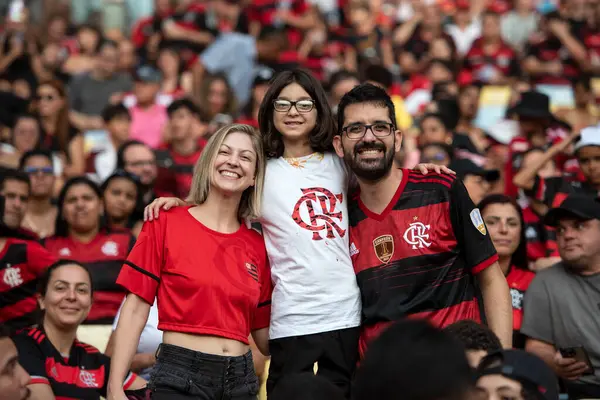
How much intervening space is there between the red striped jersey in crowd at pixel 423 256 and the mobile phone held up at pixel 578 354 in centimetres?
123

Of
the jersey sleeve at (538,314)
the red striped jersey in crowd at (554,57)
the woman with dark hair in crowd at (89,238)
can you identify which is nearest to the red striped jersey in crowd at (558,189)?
the jersey sleeve at (538,314)

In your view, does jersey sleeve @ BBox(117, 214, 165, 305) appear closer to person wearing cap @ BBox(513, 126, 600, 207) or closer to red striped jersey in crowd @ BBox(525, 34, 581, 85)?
person wearing cap @ BBox(513, 126, 600, 207)

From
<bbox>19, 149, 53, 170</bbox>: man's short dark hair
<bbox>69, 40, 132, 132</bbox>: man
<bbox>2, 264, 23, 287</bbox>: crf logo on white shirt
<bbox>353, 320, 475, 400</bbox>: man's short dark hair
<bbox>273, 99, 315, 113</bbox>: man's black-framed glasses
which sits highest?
<bbox>69, 40, 132, 132</bbox>: man

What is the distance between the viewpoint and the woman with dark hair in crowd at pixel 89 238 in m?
7.72

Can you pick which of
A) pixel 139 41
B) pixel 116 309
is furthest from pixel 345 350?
pixel 139 41

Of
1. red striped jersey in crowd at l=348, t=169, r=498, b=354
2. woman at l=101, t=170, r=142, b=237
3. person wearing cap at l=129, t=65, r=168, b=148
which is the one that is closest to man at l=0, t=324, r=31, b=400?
red striped jersey in crowd at l=348, t=169, r=498, b=354

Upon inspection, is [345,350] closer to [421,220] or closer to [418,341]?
[421,220]

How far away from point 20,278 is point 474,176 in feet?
12.6

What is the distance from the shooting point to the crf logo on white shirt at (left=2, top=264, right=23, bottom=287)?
6.97m

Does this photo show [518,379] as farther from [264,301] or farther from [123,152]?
[123,152]

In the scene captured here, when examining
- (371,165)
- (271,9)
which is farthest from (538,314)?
(271,9)

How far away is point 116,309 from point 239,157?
9.88ft

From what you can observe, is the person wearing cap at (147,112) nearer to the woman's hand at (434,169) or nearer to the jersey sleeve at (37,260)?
the jersey sleeve at (37,260)

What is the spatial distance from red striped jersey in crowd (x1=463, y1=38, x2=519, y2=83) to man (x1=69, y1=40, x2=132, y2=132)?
5.25 metres
